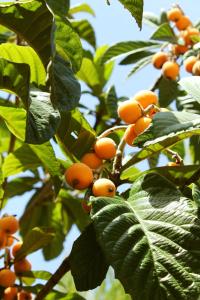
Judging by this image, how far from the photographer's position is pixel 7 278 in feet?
4.91

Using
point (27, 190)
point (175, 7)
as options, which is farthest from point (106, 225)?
point (175, 7)

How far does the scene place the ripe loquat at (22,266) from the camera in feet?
5.31

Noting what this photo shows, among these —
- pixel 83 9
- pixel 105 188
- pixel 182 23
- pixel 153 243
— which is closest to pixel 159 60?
pixel 182 23

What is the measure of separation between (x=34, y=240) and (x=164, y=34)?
1104mm

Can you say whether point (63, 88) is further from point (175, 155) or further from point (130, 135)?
point (175, 155)

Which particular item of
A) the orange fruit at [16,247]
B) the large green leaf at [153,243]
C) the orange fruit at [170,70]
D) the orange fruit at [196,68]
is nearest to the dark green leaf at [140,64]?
the orange fruit at [170,70]

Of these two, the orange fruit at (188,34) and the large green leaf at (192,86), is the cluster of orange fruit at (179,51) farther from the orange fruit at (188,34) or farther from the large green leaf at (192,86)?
the large green leaf at (192,86)

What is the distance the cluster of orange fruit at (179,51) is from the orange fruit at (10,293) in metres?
0.81

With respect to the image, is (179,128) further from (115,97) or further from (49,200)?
(49,200)

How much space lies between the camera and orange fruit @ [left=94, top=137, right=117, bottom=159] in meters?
1.27

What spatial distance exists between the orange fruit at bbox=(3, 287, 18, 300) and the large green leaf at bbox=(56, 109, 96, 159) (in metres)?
0.41

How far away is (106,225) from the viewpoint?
1.02 m

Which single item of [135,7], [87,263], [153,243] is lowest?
[87,263]

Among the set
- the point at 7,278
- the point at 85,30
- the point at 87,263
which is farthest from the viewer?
the point at 85,30
